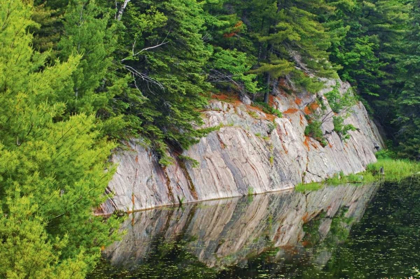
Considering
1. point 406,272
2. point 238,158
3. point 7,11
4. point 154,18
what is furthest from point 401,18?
point 7,11

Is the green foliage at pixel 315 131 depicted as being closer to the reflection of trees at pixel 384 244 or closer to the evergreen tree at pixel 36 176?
the reflection of trees at pixel 384 244

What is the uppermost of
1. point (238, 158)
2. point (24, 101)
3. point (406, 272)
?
point (24, 101)

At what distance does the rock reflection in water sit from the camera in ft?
58.2

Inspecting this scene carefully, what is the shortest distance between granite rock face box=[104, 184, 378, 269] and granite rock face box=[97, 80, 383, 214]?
48.2 inches

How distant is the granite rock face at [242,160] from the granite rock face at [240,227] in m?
1.22

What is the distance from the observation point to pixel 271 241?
20.4 meters

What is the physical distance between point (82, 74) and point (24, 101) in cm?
774

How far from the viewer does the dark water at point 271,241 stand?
16.0 meters

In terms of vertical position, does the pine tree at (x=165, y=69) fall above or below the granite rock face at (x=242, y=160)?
above

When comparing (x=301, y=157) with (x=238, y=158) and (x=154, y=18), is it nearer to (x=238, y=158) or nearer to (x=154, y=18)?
(x=238, y=158)

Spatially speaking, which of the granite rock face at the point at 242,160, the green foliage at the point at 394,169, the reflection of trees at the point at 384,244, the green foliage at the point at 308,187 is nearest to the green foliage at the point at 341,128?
the granite rock face at the point at 242,160

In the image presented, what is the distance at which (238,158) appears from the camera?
107ft

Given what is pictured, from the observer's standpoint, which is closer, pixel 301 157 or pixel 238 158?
pixel 238 158

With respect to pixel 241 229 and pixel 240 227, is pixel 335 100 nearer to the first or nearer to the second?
pixel 240 227
